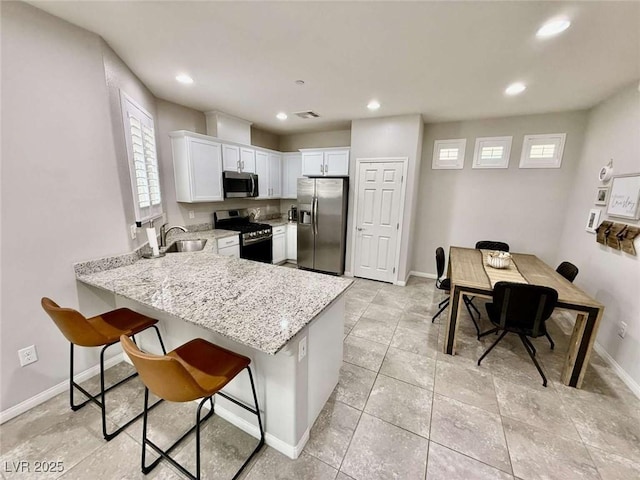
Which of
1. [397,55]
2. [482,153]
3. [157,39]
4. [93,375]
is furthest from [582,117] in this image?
[93,375]

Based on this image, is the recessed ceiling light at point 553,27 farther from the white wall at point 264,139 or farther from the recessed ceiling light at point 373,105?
the white wall at point 264,139

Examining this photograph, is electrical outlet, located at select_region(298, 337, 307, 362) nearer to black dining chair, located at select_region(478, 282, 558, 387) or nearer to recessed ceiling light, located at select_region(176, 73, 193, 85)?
black dining chair, located at select_region(478, 282, 558, 387)

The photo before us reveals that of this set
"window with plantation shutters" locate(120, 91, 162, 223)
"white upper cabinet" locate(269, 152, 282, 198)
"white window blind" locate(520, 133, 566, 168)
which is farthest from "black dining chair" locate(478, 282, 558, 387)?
"white upper cabinet" locate(269, 152, 282, 198)

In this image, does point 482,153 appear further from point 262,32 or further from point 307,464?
point 307,464

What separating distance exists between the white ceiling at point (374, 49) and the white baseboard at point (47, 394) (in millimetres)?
2597

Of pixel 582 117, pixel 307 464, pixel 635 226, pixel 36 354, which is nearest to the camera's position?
pixel 307 464

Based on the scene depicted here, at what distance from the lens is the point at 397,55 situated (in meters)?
2.08

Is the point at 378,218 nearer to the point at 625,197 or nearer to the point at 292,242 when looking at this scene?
the point at 292,242

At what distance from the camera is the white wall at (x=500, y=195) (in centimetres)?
357

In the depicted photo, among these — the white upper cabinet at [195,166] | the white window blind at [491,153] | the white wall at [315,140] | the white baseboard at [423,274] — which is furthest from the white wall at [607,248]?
the white upper cabinet at [195,166]

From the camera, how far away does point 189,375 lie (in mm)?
1046

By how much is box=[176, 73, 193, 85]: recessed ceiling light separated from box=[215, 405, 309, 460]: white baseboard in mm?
3030

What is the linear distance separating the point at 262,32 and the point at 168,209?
8.78 feet

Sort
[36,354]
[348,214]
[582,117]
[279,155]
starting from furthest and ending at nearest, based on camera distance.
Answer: [279,155]
[348,214]
[582,117]
[36,354]
